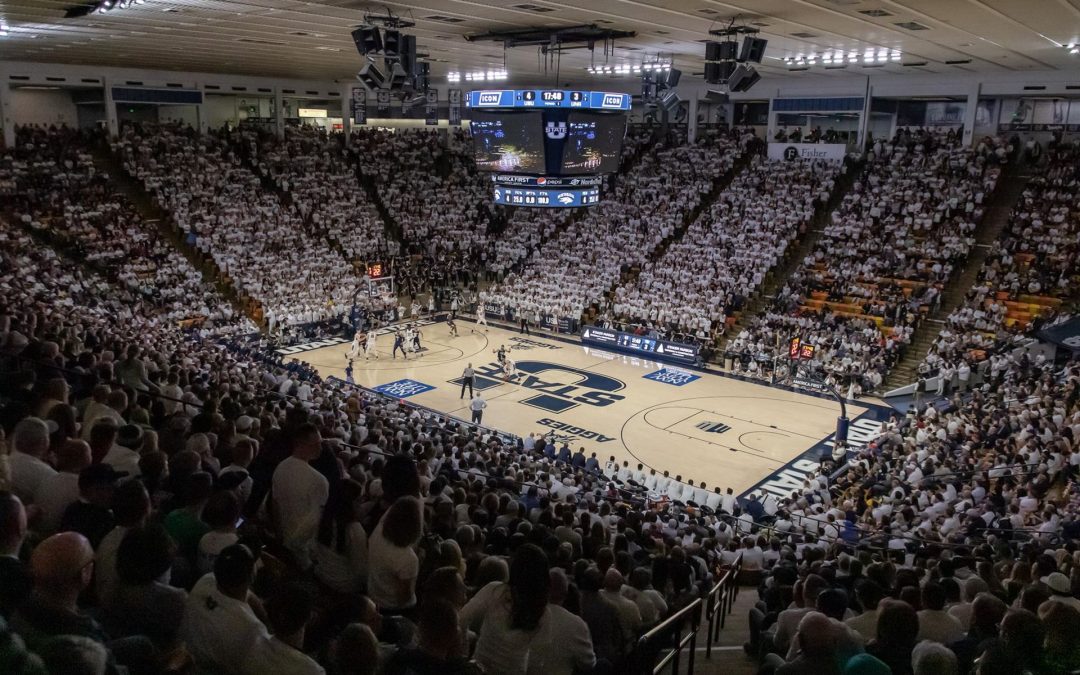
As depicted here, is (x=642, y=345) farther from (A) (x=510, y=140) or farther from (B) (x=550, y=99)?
(B) (x=550, y=99)

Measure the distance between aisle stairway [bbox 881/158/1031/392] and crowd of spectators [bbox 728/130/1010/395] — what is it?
32 centimetres

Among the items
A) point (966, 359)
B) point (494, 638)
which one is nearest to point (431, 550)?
point (494, 638)

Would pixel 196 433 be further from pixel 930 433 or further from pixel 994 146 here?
pixel 994 146

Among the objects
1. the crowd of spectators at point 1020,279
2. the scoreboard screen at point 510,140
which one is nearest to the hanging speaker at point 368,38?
the scoreboard screen at point 510,140

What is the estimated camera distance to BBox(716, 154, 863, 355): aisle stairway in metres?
27.7

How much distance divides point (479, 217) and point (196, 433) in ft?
Answer: 106

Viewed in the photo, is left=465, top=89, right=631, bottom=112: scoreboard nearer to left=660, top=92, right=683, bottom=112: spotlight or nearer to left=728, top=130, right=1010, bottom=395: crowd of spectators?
left=660, top=92, right=683, bottom=112: spotlight

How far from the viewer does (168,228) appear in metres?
31.0

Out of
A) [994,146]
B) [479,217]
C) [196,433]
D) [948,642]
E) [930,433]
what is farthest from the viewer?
[479,217]

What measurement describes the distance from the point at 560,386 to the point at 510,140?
7.84 meters

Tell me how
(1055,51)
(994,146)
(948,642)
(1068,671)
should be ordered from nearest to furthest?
1. (1068,671)
2. (948,642)
3. (1055,51)
4. (994,146)

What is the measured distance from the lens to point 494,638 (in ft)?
12.9

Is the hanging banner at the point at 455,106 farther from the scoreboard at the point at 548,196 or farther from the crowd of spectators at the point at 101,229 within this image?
the scoreboard at the point at 548,196

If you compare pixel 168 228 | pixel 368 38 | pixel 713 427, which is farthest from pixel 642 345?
pixel 168 228
